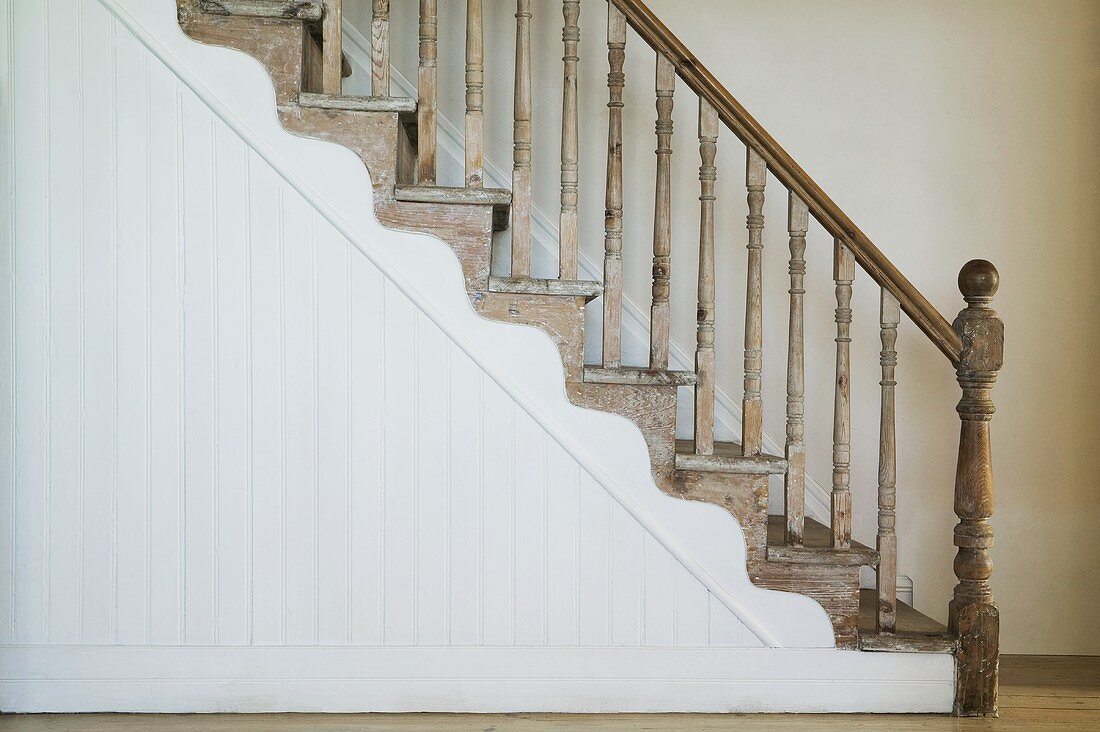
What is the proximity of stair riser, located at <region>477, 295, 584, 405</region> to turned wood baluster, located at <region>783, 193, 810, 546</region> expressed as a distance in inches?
21.8

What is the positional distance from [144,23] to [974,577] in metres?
2.56

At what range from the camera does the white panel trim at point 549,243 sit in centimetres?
286

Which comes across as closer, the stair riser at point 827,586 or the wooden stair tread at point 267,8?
the wooden stair tread at point 267,8

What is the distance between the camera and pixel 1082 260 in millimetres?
2906

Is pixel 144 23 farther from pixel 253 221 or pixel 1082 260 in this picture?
pixel 1082 260

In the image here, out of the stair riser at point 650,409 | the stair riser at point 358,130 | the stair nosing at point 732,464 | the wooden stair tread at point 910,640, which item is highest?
the stair riser at point 358,130

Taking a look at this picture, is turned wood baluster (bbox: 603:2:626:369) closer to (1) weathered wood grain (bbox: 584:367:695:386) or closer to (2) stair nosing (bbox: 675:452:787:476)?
(1) weathered wood grain (bbox: 584:367:695:386)

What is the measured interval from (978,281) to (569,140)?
1.12 metres

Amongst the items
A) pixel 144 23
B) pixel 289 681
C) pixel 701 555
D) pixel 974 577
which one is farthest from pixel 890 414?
pixel 144 23

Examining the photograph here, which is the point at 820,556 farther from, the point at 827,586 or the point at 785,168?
the point at 785,168

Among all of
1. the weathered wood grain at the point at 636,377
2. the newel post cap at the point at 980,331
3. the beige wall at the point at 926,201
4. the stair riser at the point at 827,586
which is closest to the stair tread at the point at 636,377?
the weathered wood grain at the point at 636,377

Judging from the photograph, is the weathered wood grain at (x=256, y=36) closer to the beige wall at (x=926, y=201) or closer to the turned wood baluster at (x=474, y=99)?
the turned wood baluster at (x=474, y=99)

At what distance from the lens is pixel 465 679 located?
2.31 metres

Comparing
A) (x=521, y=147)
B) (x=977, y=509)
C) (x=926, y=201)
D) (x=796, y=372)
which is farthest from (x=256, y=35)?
(x=977, y=509)
